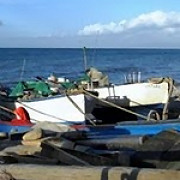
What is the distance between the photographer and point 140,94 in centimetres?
1723

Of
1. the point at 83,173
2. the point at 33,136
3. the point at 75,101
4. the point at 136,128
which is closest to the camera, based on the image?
the point at 83,173

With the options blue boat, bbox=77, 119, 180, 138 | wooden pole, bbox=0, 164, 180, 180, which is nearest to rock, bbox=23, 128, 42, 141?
blue boat, bbox=77, 119, 180, 138

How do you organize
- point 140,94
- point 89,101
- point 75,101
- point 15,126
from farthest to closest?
point 140,94 < point 89,101 < point 75,101 < point 15,126

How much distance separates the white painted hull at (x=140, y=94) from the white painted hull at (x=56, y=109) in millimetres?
2986

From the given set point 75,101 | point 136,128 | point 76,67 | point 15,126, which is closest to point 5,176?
point 136,128

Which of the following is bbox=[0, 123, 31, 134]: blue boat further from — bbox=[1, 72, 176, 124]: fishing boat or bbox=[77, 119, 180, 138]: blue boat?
bbox=[1, 72, 176, 124]: fishing boat

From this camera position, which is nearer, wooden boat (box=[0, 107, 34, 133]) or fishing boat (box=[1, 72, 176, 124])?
wooden boat (box=[0, 107, 34, 133])

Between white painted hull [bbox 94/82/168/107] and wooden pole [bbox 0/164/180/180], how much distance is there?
1094 cm

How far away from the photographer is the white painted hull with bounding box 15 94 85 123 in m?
14.2

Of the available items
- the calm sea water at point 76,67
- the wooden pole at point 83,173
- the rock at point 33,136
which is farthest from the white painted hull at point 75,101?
the calm sea water at point 76,67

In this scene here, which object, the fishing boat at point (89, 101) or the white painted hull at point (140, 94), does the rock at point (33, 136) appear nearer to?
the fishing boat at point (89, 101)

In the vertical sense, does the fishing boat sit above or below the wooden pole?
below

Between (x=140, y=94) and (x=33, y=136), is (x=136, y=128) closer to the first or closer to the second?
(x=33, y=136)

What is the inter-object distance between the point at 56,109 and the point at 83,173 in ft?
28.4
